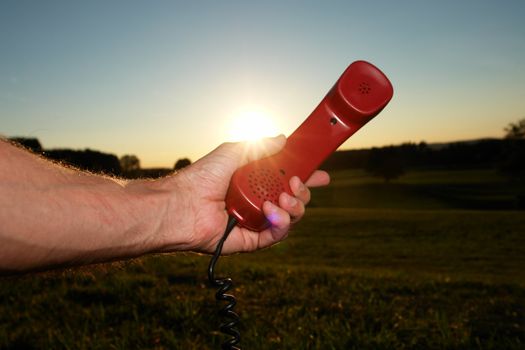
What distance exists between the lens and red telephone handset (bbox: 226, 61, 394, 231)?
215cm

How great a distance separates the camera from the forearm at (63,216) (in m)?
1.37

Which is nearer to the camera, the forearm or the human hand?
the forearm

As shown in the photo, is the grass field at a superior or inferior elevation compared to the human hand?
inferior

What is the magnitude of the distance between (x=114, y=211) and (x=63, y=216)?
0.27 m

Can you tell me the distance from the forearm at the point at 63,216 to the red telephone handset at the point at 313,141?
420 millimetres

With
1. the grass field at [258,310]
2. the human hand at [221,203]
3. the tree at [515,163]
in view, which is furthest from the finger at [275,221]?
the tree at [515,163]

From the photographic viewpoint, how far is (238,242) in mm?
2463

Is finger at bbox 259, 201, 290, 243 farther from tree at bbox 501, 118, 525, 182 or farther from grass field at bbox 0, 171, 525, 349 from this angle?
tree at bbox 501, 118, 525, 182

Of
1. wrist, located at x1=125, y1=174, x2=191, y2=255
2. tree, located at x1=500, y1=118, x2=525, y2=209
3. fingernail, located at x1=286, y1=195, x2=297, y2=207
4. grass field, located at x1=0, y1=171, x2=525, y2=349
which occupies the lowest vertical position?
grass field, located at x1=0, y1=171, x2=525, y2=349

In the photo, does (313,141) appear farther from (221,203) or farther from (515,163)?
(515,163)

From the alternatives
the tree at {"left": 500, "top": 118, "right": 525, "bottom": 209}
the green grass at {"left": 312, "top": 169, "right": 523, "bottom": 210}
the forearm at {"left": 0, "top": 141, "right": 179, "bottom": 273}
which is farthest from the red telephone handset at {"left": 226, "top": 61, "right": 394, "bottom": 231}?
the tree at {"left": 500, "top": 118, "right": 525, "bottom": 209}

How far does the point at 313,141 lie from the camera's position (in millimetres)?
2412

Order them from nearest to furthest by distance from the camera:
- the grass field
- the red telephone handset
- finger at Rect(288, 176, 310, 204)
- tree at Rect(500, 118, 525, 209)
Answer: the red telephone handset
finger at Rect(288, 176, 310, 204)
the grass field
tree at Rect(500, 118, 525, 209)

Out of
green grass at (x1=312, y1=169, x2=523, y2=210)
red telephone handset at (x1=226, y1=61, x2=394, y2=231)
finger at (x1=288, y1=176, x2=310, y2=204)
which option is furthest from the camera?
green grass at (x1=312, y1=169, x2=523, y2=210)
